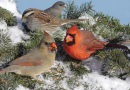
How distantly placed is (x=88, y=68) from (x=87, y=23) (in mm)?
861

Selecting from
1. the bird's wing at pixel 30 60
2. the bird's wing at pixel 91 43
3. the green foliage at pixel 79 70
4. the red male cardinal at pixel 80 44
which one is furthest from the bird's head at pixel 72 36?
the bird's wing at pixel 30 60

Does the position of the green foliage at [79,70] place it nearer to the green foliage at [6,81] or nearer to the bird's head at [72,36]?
the bird's head at [72,36]

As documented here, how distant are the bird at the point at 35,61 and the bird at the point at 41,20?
38.1 inches

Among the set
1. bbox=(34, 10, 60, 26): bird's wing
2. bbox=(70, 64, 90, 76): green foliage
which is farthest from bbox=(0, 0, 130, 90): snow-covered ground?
bbox=(34, 10, 60, 26): bird's wing

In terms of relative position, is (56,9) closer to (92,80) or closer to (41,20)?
(41,20)

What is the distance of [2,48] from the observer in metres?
2.85

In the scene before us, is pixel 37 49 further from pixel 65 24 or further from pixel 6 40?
pixel 65 24

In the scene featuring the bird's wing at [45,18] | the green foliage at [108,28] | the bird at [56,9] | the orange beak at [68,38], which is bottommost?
the orange beak at [68,38]

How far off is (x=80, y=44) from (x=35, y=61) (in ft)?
2.43

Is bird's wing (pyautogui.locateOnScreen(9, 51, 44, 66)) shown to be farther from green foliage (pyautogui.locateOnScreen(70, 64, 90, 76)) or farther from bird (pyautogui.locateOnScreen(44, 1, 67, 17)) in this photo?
bird (pyautogui.locateOnScreen(44, 1, 67, 17))

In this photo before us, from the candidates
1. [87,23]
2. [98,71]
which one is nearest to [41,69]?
[98,71]

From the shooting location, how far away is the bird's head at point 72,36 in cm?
299

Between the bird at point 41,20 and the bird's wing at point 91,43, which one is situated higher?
the bird at point 41,20

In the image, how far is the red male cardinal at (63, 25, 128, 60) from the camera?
3023 mm
